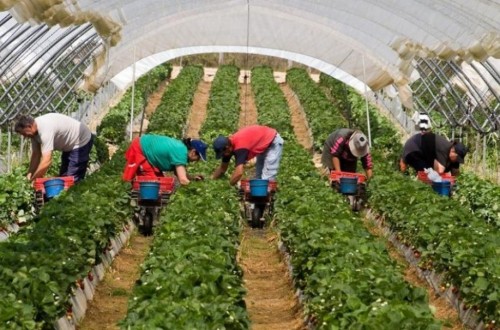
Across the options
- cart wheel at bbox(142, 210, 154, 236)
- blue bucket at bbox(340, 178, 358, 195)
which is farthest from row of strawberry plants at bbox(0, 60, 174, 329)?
blue bucket at bbox(340, 178, 358, 195)

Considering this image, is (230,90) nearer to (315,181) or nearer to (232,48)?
(232,48)

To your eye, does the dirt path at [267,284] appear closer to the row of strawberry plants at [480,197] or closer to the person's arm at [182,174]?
the person's arm at [182,174]

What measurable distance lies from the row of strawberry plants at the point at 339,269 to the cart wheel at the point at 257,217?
1.21 ft

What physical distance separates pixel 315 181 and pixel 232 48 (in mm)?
7454

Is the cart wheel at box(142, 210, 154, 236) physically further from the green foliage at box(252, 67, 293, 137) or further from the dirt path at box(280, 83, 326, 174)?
the green foliage at box(252, 67, 293, 137)

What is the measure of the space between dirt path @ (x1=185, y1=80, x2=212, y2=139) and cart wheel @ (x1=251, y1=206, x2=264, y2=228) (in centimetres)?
1275

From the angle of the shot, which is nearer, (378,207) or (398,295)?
(398,295)

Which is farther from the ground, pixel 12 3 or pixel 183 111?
pixel 12 3

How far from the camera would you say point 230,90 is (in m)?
33.0

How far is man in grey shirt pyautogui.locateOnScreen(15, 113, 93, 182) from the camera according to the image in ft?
35.4

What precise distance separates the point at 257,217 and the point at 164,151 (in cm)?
167

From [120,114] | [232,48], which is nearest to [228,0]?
[232,48]

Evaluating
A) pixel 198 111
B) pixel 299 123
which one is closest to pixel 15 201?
pixel 299 123

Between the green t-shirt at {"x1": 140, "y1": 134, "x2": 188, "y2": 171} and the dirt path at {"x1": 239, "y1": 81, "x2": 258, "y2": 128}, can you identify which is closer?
the green t-shirt at {"x1": 140, "y1": 134, "x2": 188, "y2": 171}
